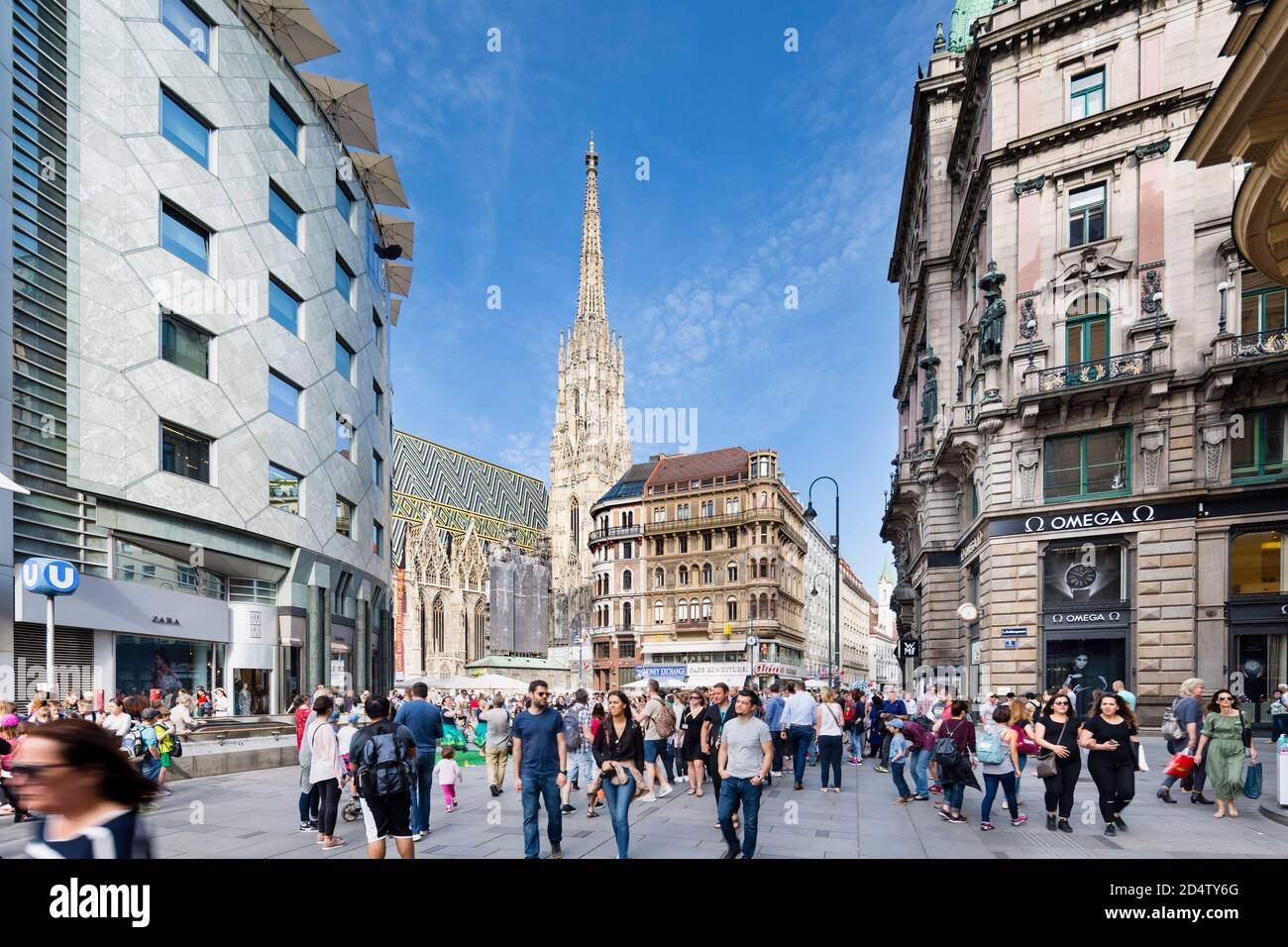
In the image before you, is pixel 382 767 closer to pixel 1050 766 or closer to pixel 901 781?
pixel 1050 766

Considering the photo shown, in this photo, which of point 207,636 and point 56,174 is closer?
point 56,174

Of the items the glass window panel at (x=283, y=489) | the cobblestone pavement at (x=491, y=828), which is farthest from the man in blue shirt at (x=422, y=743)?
the glass window panel at (x=283, y=489)

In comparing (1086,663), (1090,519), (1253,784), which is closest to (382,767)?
(1253,784)

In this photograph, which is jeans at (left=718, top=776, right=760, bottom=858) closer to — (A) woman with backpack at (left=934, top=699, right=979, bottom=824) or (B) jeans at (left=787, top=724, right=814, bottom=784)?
(A) woman with backpack at (left=934, top=699, right=979, bottom=824)

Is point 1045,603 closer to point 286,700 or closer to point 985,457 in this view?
point 985,457

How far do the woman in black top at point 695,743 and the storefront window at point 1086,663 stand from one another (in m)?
15.8

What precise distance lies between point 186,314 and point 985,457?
28.1m

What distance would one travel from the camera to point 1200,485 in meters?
24.8

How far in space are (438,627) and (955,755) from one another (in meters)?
104

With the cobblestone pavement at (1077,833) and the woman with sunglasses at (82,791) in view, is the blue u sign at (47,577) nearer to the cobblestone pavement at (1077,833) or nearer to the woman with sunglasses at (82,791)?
the woman with sunglasses at (82,791)

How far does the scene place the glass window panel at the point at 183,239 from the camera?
87.9ft

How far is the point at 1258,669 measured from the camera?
79.3 feet
